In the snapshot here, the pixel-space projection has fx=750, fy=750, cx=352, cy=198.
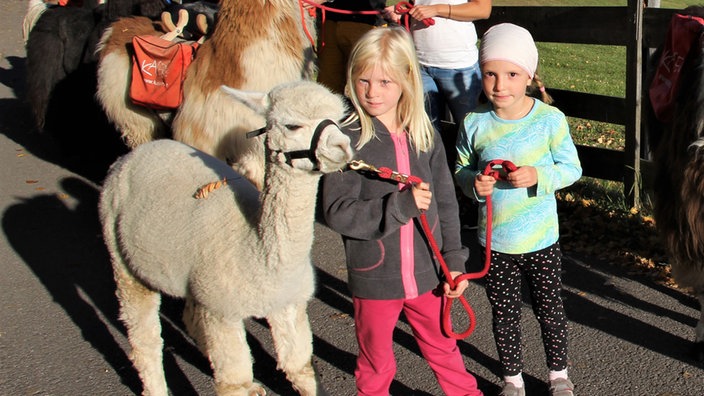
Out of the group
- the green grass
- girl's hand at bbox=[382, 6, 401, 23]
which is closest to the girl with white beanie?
girl's hand at bbox=[382, 6, 401, 23]

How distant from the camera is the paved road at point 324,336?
3.53 meters

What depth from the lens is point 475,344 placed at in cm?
385

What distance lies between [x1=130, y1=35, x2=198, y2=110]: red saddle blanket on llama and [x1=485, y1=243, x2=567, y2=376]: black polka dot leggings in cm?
253

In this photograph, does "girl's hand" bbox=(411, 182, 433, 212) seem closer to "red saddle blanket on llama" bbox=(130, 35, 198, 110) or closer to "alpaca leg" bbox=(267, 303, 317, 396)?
"alpaca leg" bbox=(267, 303, 317, 396)

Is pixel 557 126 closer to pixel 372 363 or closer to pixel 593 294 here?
pixel 372 363

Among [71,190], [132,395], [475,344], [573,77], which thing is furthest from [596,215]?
[573,77]

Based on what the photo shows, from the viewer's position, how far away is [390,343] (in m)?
2.91

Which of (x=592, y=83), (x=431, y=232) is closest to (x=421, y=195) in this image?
(x=431, y=232)

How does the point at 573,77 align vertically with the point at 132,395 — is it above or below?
below

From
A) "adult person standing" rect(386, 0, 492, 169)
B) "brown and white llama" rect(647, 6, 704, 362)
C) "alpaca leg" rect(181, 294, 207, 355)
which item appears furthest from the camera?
"adult person standing" rect(386, 0, 492, 169)

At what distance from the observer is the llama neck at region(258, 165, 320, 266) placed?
247 centimetres

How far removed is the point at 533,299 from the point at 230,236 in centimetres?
131

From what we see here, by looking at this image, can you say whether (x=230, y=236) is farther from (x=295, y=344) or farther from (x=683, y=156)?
(x=683, y=156)

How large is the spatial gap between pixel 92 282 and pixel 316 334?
1725mm
